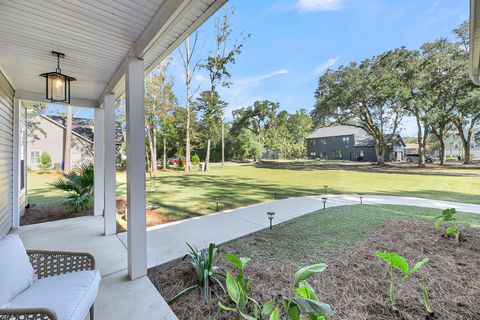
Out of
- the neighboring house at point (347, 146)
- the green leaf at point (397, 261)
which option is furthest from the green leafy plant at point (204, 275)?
the neighboring house at point (347, 146)

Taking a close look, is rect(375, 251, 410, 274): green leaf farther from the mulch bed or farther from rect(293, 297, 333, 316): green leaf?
the mulch bed

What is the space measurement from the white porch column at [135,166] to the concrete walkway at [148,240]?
257 millimetres

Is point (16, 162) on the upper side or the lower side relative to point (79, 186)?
upper

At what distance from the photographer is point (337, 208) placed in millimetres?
4957

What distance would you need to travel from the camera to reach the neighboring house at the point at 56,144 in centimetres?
1498

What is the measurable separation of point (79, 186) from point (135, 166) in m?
3.61

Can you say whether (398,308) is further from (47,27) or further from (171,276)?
(47,27)

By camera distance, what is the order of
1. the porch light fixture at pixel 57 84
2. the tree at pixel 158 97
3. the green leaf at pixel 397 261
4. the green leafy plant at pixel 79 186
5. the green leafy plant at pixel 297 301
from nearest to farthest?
1. the green leafy plant at pixel 297 301
2. the green leaf at pixel 397 261
3. the porch light fixture at pixel 57 84
4. the green leafy plant at pixel 79 186
5. the tree at pixel 158 97

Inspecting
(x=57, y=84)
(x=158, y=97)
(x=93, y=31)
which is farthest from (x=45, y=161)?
(x=93, y=31)

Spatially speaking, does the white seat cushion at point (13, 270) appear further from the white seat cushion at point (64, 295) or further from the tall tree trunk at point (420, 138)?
the tall tree trunk at point (420, 138)

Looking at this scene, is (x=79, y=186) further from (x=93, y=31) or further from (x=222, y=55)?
(x=222, y=55)

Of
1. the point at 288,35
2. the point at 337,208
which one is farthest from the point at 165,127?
the point at 337,208

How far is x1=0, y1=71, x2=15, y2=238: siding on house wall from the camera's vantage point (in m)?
3.27

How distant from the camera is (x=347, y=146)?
94.3 feet
